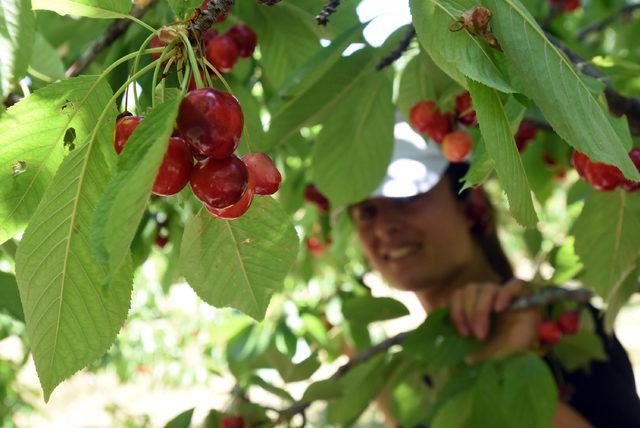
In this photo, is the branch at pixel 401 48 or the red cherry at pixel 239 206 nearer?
the red cherry at pixel 239 206

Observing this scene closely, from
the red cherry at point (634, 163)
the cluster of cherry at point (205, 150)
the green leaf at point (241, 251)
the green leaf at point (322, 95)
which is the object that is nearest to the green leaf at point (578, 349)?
the red cherry at point (634, 163)

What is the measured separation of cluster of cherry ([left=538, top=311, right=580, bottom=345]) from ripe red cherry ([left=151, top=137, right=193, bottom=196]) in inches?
69.8

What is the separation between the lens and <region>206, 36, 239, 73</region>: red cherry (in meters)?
1.66

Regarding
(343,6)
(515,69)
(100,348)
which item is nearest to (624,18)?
(343,6)

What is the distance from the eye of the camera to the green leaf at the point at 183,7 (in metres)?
0.90

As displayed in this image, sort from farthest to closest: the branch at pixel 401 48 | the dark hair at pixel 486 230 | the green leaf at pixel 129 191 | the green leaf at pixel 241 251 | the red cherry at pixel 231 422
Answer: the dark hair at pixel 486 230
the red cherry at pixel 231 422
the branch at pixel 401 48
the green leaf at pixel 241 251
the green leaf at pixel 129 191

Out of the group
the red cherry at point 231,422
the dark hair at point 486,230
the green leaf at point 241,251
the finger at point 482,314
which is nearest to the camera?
the green leaf at point 241,251

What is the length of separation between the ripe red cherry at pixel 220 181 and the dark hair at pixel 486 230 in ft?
7.69

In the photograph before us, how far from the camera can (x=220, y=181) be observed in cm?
81

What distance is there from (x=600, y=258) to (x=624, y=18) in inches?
84.0

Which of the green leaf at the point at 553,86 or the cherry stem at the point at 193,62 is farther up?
the cherry stem at the point at 193,62

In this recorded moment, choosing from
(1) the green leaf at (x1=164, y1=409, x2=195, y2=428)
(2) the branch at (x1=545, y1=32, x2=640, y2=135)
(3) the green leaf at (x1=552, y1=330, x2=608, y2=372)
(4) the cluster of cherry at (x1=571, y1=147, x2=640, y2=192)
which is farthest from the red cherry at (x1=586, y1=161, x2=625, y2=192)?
(1) the green leaf at (x1=164, y1=409, x2=195, y2=428)

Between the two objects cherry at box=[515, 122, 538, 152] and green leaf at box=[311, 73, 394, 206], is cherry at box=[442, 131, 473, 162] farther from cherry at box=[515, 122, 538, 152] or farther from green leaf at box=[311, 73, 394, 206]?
cherry at box=[515, 122, 538, 152]

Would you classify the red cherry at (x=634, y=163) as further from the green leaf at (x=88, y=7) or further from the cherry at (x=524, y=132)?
the green leaf at (x=88, y=7)
